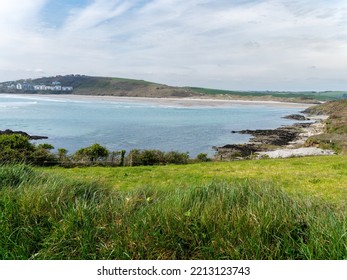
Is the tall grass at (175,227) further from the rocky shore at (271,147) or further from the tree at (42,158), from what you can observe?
the rocky shore at (271,147)

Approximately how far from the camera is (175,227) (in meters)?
4.43

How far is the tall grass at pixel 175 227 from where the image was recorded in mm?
3965

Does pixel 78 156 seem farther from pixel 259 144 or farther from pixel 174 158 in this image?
pixel 259 144

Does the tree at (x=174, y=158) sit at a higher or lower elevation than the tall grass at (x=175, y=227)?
lower

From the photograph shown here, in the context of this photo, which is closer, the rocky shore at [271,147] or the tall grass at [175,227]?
the tall grass at [175,227]

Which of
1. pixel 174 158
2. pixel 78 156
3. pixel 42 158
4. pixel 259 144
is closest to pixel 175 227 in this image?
pixel 42 158

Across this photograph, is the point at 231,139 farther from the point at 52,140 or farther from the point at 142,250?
the point at 142,250

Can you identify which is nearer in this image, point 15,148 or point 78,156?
point 15,148

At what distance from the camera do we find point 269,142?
141 ft

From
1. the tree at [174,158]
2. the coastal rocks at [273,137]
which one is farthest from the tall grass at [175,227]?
the coastal rocks at [273,137]

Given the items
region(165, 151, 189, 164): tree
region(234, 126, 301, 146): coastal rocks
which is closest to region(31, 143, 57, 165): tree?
region(165, 151, 189, 164): tree

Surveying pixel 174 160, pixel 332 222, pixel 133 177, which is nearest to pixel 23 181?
pixel 332 222

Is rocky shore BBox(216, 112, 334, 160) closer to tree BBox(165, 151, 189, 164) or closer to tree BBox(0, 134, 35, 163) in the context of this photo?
tree BBox(165, 151, 189, 164)
